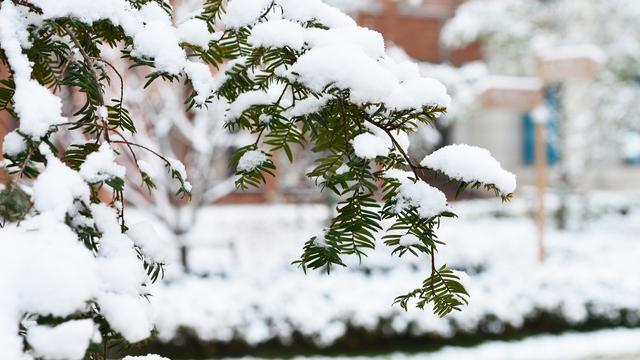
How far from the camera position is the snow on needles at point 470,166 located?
954 millimetres

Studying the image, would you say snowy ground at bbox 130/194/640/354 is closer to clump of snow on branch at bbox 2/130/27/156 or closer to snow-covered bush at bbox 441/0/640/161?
clump of snow on branch at bbox 2/130/27/156

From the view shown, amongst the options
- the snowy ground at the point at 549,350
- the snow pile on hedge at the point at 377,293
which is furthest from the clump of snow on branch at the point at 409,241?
the snowy ground at the point at 549,350

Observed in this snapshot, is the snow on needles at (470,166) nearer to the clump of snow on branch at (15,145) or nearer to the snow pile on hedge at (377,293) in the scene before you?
the clump of snow on branch at (15,145)

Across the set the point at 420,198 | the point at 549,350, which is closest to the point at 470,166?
the point at 420,198

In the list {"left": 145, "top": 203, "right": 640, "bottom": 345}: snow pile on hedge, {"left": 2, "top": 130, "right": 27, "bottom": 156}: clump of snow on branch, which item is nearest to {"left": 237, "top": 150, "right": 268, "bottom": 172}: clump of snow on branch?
{"left": 2, "top": 130, "right": 27, "bottom": 156}: clump of snow on branch

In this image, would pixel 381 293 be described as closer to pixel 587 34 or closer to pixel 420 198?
pixel 420 198

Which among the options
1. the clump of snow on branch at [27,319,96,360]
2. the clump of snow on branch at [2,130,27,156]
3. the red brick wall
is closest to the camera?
the clump of snow on branch at [27,319,96,360]

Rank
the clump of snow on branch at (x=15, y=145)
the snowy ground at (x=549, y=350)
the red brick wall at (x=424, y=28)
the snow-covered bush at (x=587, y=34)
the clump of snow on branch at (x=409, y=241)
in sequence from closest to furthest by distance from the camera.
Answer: the clump of snow on branch at (x=15, y=145), the clump of snow on branch at (x=409, y=241), the snowy ground at (x=549, y=350), the snow-covered bush at (x=587, y=34), the red brick wall at (x=424, y=28)

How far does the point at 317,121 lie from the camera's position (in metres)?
1.00

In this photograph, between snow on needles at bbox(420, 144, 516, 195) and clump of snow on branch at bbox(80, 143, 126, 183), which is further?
snow on needles at bbox(420, 144, 516, 195)

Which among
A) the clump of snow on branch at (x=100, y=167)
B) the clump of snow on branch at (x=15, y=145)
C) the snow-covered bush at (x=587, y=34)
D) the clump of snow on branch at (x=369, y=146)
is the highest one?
the snow-covered bush at (x=587, y=34)

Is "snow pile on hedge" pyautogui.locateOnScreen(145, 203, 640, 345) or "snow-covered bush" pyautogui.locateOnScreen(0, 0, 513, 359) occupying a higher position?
"snow pile on hedge" pyautogui.locateOnScreen(145, 203, 640, 345)

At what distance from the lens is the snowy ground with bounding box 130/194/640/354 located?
219 inches

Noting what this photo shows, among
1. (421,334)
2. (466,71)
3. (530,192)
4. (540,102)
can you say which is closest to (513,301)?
(421,334)
